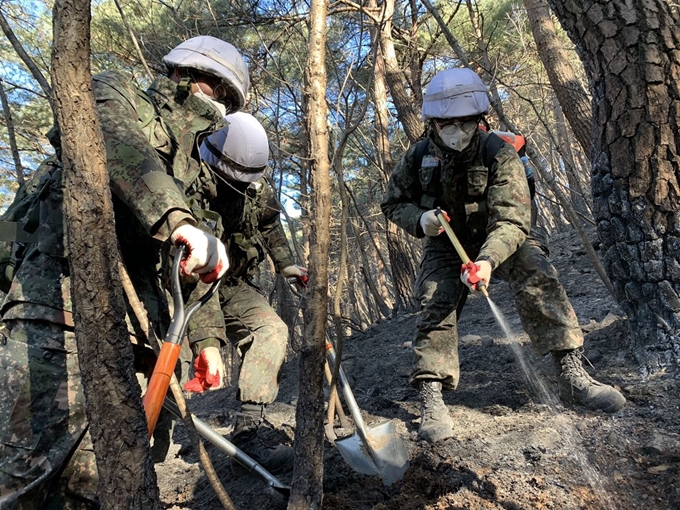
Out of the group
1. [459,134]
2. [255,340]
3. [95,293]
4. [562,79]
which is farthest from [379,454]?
[562,79]

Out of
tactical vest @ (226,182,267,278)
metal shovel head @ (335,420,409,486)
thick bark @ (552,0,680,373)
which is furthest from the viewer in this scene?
tactical vest @ (226,182,267,278)

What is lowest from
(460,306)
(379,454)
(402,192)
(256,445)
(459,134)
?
(379,454)

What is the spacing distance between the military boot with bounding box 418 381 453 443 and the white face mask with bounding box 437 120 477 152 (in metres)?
1.49

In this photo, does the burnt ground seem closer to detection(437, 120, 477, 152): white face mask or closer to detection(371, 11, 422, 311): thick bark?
→ detection(437, 120, 477, 152): white face mask

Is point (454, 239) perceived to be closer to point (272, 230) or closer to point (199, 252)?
point (272, 230)

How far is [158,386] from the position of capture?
4.40 feet

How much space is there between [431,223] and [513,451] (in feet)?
4.47

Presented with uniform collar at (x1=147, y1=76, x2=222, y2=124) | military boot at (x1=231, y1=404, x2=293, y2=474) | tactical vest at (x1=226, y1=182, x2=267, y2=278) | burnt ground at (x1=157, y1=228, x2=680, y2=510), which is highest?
uniform collar at (x1=147, y1=76, x2=222, y2=124)

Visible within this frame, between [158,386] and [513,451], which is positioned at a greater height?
[158,386]

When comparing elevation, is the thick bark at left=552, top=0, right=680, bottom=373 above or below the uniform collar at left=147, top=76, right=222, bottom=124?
below

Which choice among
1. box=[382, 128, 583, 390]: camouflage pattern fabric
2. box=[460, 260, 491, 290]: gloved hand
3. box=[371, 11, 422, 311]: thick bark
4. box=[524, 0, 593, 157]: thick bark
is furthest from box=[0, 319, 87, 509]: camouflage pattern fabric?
box=[371, 11, 422, 311]: thick bark

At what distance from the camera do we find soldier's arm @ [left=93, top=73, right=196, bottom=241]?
1529 mm

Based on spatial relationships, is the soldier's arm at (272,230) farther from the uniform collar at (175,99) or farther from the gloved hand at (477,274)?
the gloved hand at (477,274)

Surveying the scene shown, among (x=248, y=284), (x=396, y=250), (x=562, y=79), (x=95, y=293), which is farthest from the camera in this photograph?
(x=396, y=250)
